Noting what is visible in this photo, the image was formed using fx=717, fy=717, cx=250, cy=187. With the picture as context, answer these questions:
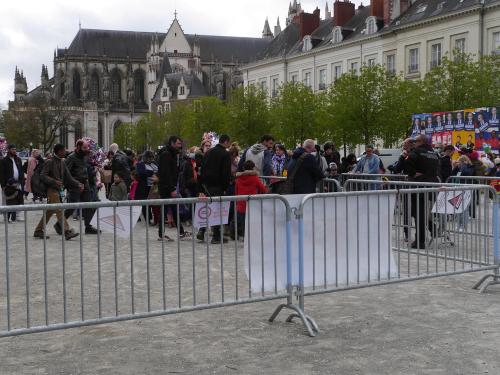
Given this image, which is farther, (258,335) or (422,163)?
(422,163)

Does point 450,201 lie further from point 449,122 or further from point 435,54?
point 435,54

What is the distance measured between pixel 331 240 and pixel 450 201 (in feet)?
7.25

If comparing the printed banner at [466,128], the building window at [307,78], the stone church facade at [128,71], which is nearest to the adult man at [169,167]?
the printed banner at [466,128]

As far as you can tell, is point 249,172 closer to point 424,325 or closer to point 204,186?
point 204,186

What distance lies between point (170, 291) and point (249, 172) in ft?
14.6

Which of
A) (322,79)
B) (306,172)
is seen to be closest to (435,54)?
(322,79)

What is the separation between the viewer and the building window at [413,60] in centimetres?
5053

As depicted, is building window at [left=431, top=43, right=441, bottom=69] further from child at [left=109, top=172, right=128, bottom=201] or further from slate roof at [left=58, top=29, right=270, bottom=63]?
slate roof at [left=58, top=29, right=270, bottom=63]

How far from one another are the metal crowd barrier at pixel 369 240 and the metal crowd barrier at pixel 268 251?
0.04 ft

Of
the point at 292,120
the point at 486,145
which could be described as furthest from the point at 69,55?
the point at 486,145

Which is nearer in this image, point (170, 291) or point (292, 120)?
point (170, 291)

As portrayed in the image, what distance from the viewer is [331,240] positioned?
699 centimetres

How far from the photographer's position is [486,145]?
77.7 ft

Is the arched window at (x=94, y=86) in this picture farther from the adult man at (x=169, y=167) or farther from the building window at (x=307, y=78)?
the adult man at (x=169, y=167)
